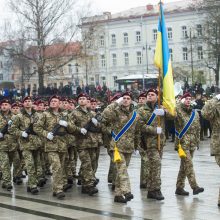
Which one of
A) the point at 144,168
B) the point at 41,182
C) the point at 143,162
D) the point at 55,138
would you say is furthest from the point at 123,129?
the point at 41,182

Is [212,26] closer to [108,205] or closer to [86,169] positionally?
[86,169]

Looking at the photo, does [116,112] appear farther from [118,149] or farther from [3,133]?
[3,133]

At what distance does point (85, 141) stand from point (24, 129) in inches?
62.0

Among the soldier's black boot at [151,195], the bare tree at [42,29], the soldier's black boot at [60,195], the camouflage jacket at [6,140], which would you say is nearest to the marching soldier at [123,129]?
the soldier's black boot at [151,195]

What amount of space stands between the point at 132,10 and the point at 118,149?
81.2m

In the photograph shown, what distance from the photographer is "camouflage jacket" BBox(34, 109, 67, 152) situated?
1212cm

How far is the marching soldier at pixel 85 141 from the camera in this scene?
12.4 meters

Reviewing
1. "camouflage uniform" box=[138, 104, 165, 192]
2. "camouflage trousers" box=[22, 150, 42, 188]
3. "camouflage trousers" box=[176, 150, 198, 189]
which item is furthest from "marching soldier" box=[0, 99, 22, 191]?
"camouflage trousers" box=[176, 150, 198, 189]

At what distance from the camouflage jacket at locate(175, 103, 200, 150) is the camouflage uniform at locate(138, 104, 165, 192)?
1.23ft

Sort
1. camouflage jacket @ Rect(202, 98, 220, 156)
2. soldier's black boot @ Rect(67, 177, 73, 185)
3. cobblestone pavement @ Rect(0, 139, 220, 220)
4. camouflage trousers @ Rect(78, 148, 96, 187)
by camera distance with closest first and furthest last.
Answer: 1. cobblestone pavement @ Rect(0, 139, 220, 220)
2. camouflage jacket @ Rect(202, 98, 220, 156)
3. camouflage trousers @ Rect(78, 148, 96, 187)
4. soldier's black boot @ Rect(67, 177, 73, 185)

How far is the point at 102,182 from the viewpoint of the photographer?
14.0 metres

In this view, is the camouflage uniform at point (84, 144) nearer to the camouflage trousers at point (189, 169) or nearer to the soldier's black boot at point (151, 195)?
the soldier's black boot at point (151, 195)

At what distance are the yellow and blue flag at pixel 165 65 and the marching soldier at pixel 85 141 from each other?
176 cm

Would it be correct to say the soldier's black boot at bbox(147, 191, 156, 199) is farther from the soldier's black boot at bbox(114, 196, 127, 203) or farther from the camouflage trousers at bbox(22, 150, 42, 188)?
the camouflage trousers at bbox(22, 150, 42, 188)
